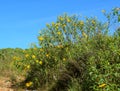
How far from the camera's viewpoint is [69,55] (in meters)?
11.8

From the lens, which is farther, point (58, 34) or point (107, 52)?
point (58, 34)

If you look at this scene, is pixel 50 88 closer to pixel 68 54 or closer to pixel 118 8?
pixel 68 54

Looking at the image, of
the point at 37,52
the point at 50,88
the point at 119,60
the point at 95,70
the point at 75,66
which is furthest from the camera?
the point at 37,52

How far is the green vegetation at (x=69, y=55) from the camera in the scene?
9170 millimetres

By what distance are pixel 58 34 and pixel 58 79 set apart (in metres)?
1.97

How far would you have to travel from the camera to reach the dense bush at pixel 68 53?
953cm

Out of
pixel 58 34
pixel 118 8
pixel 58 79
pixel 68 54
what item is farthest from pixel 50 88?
pixel 118 8

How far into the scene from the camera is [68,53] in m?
11.9

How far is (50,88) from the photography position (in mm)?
11438

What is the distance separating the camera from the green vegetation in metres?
9.17

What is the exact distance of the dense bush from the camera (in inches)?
375

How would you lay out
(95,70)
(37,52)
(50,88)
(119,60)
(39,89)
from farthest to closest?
(37,52) → (39,89) → (50,88) → (119,60) → (95,70)

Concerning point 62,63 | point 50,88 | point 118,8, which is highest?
point 118,8

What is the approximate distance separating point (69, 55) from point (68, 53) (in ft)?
0.55
